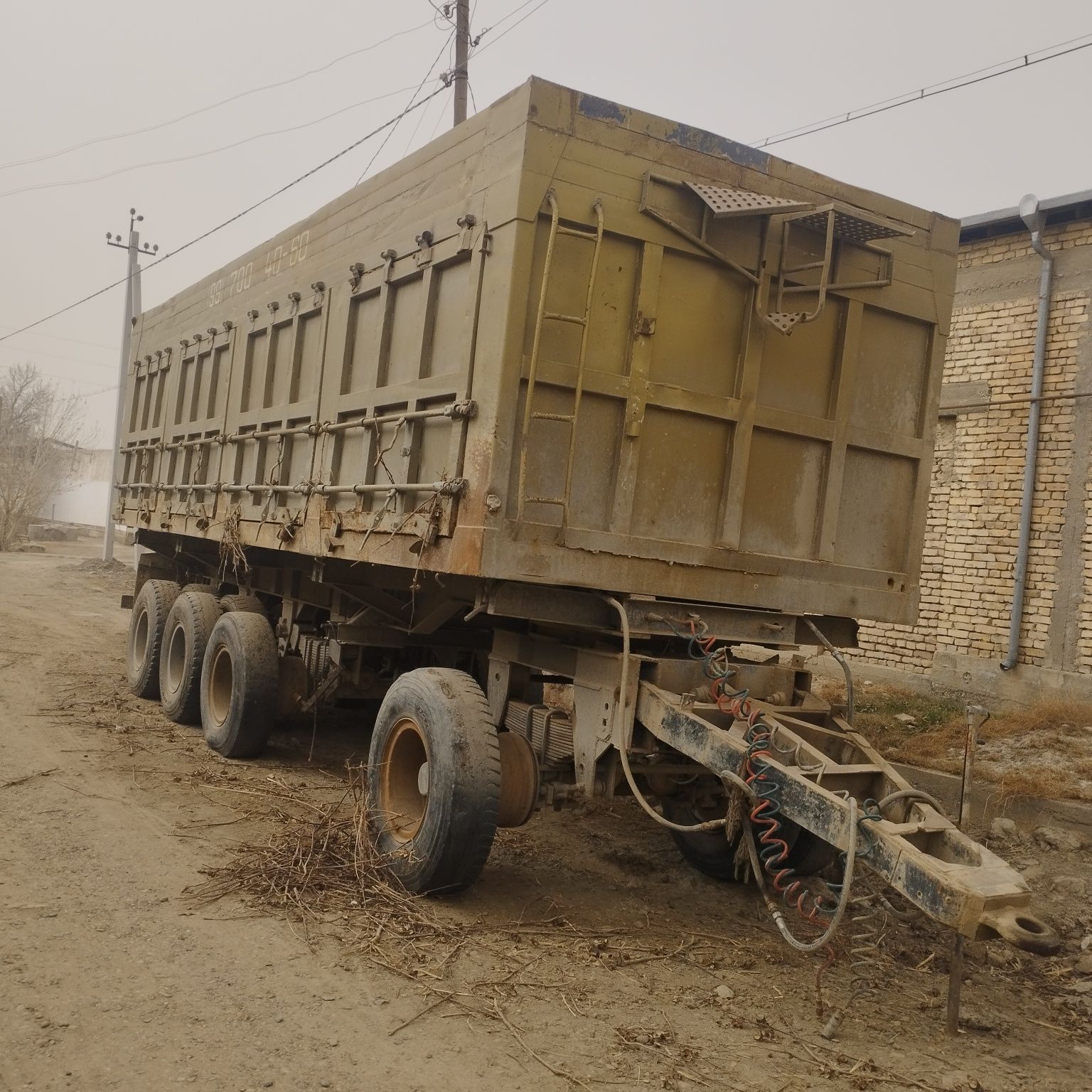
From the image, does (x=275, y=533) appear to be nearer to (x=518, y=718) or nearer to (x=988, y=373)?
A: (x=518, y=718)

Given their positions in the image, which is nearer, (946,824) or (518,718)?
(946,824)

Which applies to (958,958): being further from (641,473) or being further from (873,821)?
(641,473)

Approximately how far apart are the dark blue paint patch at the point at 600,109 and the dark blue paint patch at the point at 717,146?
0.25 meters

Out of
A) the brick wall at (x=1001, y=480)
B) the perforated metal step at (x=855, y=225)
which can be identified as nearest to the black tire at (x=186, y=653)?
the perforated metal step at (x=855, y=225)

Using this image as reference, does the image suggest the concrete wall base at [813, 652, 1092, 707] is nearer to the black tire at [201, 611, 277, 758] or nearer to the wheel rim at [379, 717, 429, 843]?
Answer: the black tire at [201, 611, 277, 758]

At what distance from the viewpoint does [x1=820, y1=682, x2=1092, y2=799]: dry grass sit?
6.87 meters

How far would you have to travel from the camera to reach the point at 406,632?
668cm

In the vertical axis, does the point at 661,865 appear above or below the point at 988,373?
below

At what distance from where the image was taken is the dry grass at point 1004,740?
6867mm

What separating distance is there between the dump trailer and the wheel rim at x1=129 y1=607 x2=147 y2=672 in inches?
188

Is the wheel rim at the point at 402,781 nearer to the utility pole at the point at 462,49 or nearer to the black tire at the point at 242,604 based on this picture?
the black tire at the point at 242,604

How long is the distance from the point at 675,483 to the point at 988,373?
580cm

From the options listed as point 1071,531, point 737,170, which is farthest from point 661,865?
point 1071,531

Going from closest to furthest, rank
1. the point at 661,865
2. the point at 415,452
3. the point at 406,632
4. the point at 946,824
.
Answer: the point at 946,824, the point at 415,452, the point at 661,865, the point at 406,632
